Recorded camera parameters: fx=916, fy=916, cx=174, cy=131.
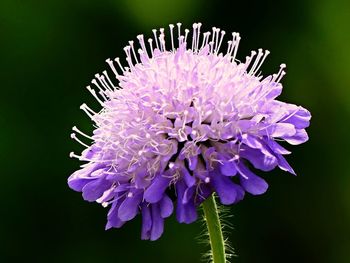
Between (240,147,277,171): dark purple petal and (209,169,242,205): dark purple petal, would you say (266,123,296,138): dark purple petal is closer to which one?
(240,147,277,171): dark purple petal

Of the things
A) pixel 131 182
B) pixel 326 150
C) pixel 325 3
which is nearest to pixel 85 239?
pixel 326 150

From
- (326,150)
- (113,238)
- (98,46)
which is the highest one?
(98,46)

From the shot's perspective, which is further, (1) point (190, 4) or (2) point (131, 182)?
(1) point (190, 4)

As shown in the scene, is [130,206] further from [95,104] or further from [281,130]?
[95,104]

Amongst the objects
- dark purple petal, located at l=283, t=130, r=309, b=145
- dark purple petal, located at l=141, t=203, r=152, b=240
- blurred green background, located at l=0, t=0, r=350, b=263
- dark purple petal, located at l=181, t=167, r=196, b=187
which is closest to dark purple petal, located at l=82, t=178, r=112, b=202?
dark purple petal, located at l=141, t=203, r=152, b=240

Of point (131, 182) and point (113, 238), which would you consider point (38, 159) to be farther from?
point (131, 182)

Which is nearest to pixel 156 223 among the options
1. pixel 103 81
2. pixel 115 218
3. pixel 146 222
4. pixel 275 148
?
pixel 146 222

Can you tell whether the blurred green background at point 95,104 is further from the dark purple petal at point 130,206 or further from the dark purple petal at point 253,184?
the dark purple petal at point 253,184
